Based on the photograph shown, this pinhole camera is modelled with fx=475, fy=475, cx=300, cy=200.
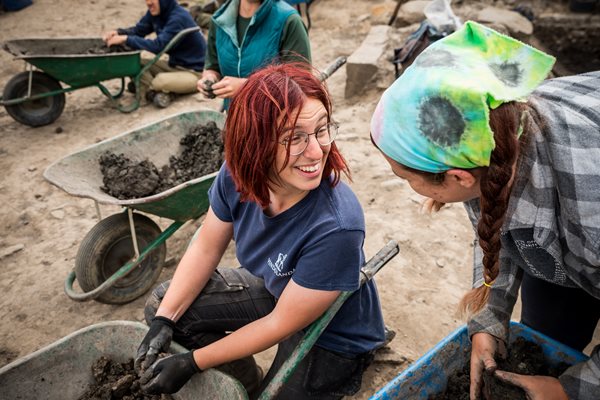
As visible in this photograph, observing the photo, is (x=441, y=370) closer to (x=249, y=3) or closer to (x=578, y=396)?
(x=578, y=396)

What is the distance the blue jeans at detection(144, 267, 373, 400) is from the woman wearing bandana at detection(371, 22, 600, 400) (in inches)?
34.9

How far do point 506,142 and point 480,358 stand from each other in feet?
3.14

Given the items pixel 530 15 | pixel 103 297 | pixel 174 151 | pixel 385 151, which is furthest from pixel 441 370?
pixel 530 15

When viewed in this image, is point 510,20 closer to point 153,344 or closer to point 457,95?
point 457,95

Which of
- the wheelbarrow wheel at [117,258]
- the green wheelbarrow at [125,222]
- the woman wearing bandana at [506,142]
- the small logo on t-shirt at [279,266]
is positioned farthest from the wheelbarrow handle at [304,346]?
the wheelbarrow wheel at [117,258]

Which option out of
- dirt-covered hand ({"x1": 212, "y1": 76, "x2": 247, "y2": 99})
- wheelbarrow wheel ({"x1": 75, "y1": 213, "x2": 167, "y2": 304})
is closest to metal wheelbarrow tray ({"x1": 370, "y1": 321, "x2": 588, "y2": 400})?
wheelbarrow wheel ({"x1": 75, "y1": 213, "x2": 167, "y2": 304})

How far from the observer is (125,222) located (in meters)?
3.10

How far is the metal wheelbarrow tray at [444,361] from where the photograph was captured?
69.8 inches

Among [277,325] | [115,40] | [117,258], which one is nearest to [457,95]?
[277,325]

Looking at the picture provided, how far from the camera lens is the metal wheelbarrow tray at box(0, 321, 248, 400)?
177cm

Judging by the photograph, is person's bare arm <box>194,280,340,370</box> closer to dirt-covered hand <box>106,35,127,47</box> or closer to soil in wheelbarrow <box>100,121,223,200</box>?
soil in wheelbarrow <box>100,121,223,200</box>

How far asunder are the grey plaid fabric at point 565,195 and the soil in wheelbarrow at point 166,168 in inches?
87.7

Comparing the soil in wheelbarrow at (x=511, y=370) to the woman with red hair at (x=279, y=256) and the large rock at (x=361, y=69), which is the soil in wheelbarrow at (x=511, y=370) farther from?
the large rock at (x=361, y=69)

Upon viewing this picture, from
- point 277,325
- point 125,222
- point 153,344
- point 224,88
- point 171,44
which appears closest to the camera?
point 277,325
